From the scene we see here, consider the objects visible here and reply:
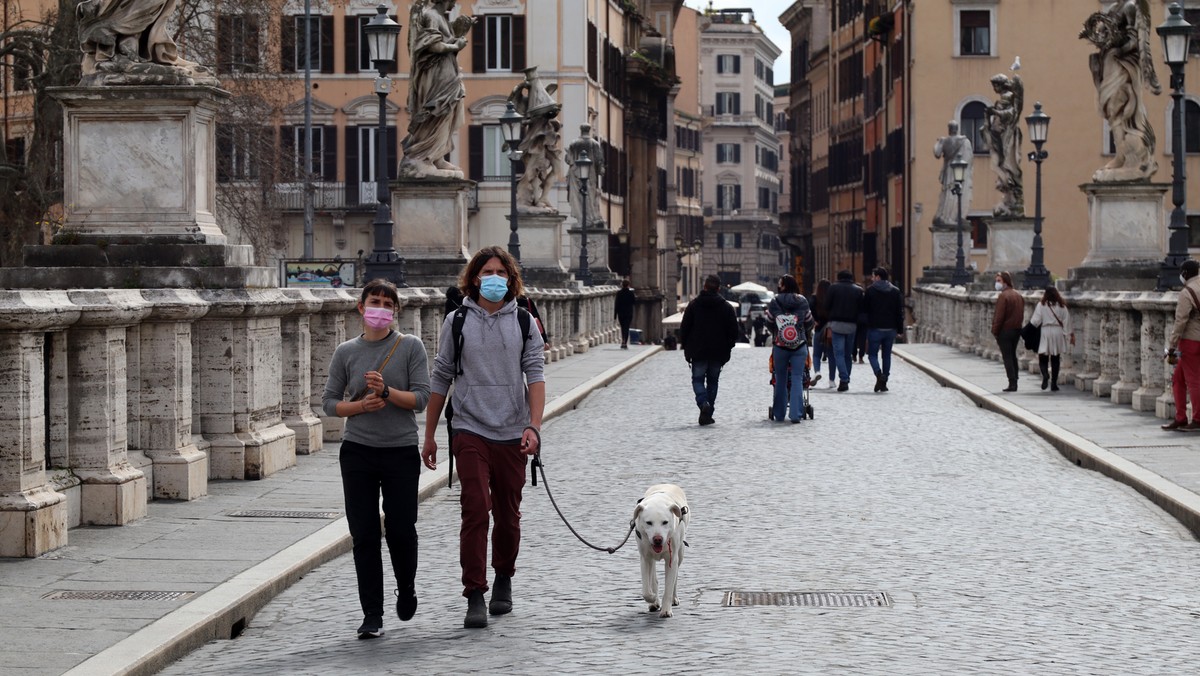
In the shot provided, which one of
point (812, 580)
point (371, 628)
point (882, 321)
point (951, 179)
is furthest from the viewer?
point (951, 179)

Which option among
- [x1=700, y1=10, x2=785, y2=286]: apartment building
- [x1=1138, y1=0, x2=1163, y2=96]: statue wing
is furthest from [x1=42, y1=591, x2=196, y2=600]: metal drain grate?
[x1=700, y1=10, x2=785, y2=286]: apartment building

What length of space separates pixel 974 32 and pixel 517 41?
1405 centimetres

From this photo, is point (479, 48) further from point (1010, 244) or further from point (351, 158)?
point (1010, 244)

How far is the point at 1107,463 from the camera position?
1720cm

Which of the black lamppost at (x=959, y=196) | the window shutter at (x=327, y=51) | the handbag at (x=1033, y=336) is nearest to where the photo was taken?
the handbag at (x=1033, y=336)

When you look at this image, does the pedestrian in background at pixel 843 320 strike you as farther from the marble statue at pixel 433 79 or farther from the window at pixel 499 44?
the window at pixel 499 44

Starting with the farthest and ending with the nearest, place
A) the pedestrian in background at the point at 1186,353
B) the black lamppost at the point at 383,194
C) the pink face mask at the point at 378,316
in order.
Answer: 1. the black lamppost at the point at 383,194
2. the pedestrian in background at the point at 1186,353
3. the pink face mask at the point at 378,316

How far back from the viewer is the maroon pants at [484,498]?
9742mm

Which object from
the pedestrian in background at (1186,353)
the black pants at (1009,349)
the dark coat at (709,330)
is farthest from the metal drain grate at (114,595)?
the black pants at (1009,349)

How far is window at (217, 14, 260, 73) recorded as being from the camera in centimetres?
3847

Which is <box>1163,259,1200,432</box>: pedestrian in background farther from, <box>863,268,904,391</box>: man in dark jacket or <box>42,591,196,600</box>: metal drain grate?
<box>42,591,196,600</box>: metal drain grate

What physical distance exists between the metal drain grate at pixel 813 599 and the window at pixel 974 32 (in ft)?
186

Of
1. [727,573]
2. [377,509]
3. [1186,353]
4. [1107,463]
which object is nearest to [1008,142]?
[1186,353]

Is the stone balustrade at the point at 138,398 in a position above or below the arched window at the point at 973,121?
below
